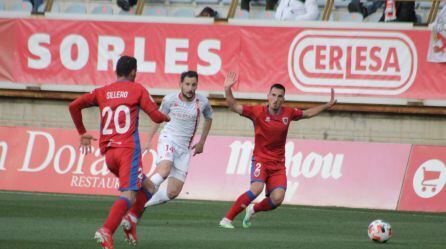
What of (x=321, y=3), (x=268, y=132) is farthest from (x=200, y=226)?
(x=321, y=3)

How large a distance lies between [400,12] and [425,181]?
361 cm

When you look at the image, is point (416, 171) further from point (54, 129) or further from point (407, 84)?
point (54, 129)

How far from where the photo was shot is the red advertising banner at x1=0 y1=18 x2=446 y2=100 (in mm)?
21719

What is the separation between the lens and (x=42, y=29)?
2309 cm

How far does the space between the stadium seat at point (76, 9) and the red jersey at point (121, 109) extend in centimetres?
1291

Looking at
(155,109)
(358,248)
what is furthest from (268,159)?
(155,109)

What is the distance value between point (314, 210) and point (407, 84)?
13.0 feet

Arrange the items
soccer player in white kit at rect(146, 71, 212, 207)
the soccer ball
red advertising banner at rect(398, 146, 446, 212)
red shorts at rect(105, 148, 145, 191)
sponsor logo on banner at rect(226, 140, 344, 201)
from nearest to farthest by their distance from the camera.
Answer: red shorts at rect(105, 148, 145, 191)
the soccer ball
soccer player in white kit at rect(146, 71, 212, 207)
red advertising banner at rect(398, 146, 446, 212)
sponsor logo on banner at rect(226, 140, 344, 201)

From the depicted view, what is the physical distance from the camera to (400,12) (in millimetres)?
21953

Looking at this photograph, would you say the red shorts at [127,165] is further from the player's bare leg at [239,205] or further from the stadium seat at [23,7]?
the stadium seat at [23,7]

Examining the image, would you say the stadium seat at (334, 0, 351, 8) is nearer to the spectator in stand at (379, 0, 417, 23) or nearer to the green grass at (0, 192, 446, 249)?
the spectator in stand at (379, 0, 417, 23)

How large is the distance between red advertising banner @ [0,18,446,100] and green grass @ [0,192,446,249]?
3148mm

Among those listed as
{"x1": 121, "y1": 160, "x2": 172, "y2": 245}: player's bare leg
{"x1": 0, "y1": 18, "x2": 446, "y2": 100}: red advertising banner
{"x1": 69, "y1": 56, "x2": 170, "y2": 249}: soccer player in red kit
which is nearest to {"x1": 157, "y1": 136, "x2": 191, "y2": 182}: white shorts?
{"x1": 121, "y1": 160, "x2": 172, "y2": 245}: player's bare leg

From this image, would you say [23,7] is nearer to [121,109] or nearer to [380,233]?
[380,233]
